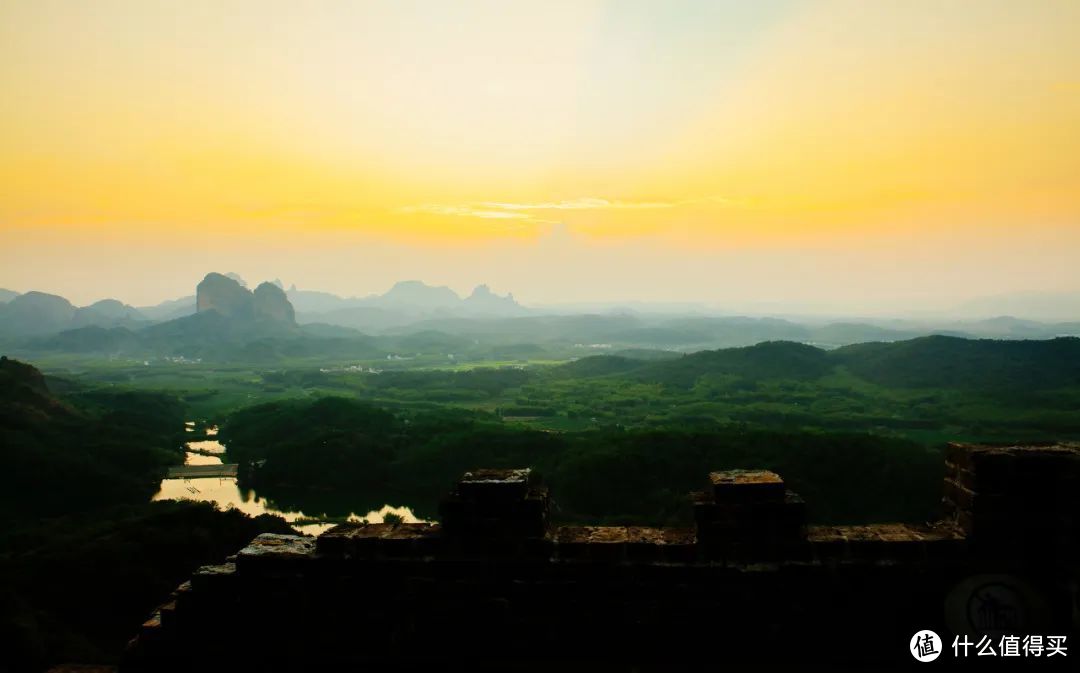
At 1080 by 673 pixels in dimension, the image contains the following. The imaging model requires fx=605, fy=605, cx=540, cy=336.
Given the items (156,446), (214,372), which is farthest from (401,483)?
(214,372)

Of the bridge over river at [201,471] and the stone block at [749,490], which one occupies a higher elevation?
the stone block at [749,490]

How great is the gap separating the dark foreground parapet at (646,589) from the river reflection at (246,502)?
41.0 metres

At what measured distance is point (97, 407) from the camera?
86.6 meters

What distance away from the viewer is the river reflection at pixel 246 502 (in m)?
47.1

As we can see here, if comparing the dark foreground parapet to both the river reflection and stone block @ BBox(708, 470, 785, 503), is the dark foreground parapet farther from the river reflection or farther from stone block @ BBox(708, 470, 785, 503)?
the river reflection

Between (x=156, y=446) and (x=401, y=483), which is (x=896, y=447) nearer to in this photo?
(x=401, y=483)

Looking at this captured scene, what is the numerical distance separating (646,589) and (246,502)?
181 feet

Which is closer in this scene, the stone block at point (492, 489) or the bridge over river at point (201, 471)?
the stone block at point (492, 489)

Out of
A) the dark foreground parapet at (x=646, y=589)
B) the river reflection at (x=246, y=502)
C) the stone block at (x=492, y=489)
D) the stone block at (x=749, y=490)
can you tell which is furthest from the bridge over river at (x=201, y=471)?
the stone block at (x=749, y=490)

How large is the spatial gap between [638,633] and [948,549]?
3115mm

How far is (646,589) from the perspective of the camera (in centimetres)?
594

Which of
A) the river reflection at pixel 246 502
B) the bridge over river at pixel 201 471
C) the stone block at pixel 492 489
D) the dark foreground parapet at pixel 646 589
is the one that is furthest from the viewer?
the bridge over river at pixel 201 471

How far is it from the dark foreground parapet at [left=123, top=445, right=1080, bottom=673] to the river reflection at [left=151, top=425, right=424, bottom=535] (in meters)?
41.0

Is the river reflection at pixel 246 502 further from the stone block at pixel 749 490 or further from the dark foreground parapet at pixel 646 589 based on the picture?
the stone block at pixel 749 490
